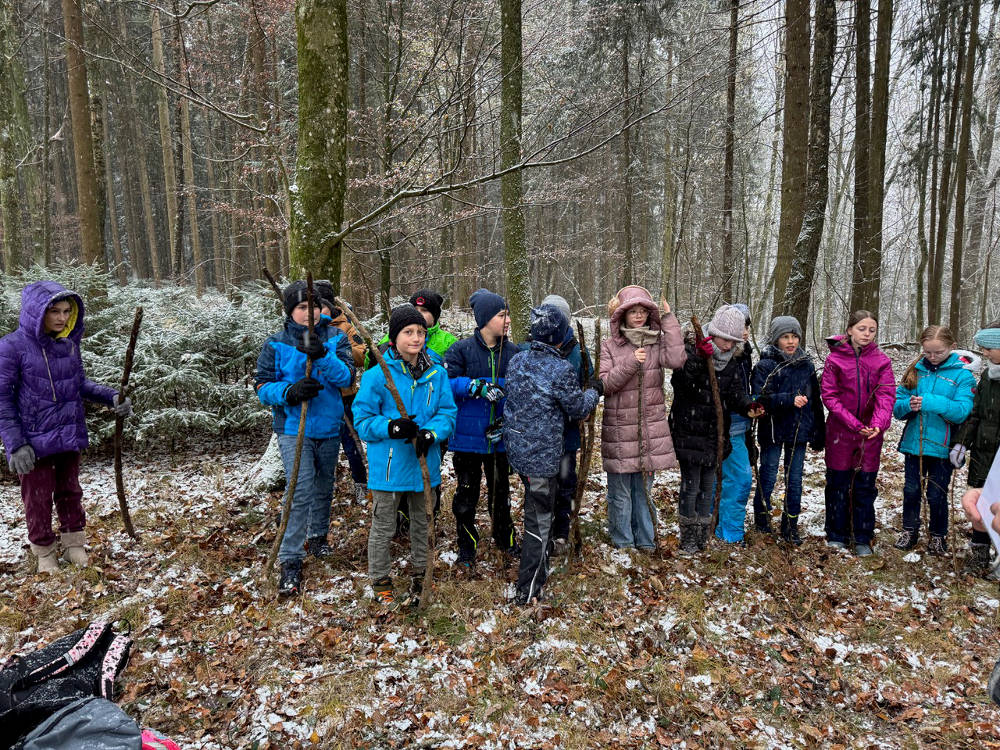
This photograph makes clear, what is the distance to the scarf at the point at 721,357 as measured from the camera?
4.80m

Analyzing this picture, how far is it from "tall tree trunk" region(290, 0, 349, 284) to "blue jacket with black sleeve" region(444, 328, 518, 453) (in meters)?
2.17

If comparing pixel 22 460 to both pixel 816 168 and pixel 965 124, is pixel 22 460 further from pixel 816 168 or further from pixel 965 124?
pixel 965 124

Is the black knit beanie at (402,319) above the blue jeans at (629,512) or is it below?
above

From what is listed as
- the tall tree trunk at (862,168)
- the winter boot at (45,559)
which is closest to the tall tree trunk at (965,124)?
the tall tree trunk at (862,168)

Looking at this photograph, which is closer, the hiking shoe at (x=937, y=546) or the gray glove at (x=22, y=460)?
the gray glove at (x=22, y=460)

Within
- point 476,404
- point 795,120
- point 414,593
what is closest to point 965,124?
point 795,120

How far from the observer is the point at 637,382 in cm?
463

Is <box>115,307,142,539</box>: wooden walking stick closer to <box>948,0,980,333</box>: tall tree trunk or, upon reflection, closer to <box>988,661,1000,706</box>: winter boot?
<box>988,661,1000,706</box>: winter boot

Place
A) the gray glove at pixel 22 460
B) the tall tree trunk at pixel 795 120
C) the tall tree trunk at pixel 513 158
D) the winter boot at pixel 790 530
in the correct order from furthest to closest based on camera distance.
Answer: the tall tree trunk at pixel 513 158 → the tall tree trunk at pixel 795 120 → the winter boot at pixel 790 530 → the gray glove at pixel 22 460

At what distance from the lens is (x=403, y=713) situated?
3252mm

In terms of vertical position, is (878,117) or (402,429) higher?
(878,117)

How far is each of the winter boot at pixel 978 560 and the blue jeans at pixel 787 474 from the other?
53.9 inches

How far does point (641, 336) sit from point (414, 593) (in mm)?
2732

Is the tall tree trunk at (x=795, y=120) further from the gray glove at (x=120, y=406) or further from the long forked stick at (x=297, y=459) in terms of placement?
the gray glove at (x=120, y=406)
